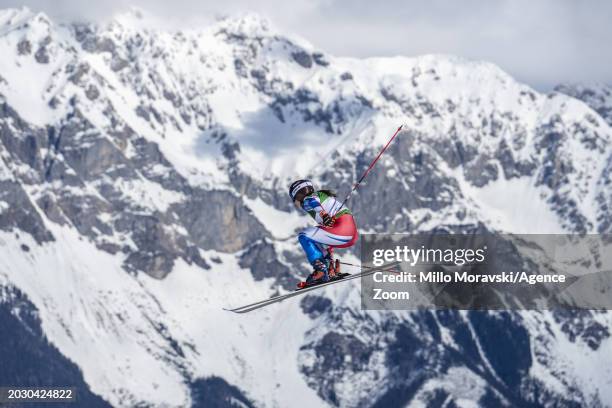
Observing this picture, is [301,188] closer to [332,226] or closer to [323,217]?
[323,217]

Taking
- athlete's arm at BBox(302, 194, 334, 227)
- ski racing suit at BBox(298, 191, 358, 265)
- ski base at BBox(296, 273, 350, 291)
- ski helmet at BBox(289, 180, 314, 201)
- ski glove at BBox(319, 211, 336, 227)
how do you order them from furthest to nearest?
ski base at BBox(296, 273, 350, 291) < ski glove at BBox(319, 211, 336, 227) < ski racing suit at BBox(298, 191, 358, 265) < athlete's arm at BBox(302, 194, 334, 227) < ski helmet at BBox(289, 180, 314, 201)

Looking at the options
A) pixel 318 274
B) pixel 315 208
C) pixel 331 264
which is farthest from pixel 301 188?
pixel 318 274

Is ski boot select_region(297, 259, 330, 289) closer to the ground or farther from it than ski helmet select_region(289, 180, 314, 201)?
closer to the ground

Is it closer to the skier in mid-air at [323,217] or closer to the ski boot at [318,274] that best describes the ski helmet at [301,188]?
the skier in mid-air at [323,217]

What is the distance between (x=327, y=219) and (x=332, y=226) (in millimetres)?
437

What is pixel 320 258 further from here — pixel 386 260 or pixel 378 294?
pixel 378 294

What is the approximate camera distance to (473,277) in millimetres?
102062

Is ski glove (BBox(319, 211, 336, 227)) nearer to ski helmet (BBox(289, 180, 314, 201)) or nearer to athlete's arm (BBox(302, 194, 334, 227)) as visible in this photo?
athlete's arm (BBox(302, 194, 334, 227))

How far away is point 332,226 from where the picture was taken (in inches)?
3076

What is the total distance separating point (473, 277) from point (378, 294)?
25.3 ft

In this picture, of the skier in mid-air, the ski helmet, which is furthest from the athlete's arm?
the ski helmet

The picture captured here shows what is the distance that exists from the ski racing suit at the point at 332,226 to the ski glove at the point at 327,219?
10 cm

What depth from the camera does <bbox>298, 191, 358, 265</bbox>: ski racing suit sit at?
77.4 meters

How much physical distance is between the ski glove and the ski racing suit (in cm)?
10
